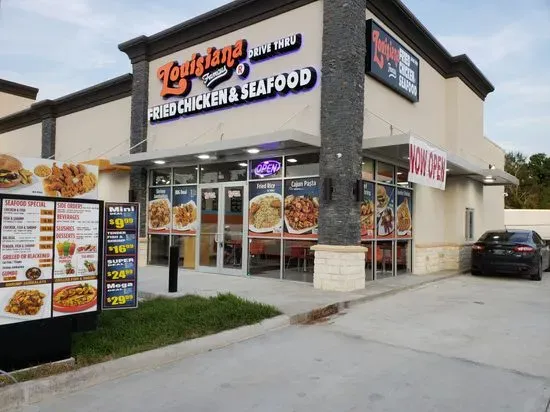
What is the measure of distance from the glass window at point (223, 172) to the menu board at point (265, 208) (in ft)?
1.91

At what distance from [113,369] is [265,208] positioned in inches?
306

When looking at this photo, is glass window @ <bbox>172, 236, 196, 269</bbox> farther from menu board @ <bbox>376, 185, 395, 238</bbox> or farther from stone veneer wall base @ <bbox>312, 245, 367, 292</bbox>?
menu board @ <bbox>376, 185, 395, 238</bbox>

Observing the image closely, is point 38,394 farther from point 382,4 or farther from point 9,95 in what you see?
point 9,95

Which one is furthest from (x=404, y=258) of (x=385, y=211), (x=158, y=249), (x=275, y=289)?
(x=158, y=249)

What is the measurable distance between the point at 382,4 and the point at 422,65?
3.48m

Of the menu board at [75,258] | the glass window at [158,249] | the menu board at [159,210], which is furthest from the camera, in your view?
the glass window at [158,249]

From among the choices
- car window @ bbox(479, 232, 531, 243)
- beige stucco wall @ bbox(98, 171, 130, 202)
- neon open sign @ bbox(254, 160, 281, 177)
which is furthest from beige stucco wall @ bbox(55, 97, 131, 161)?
car window @ bbox(479, 232, 531, 243)

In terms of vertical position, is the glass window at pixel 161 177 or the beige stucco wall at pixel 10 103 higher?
the beige stucco wall at pixel 10 103

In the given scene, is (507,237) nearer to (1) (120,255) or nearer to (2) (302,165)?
(2) (302,165)

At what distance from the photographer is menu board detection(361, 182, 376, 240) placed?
12055 mm

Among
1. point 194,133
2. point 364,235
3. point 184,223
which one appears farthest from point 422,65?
point 184,223

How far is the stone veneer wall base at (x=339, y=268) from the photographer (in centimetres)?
1066

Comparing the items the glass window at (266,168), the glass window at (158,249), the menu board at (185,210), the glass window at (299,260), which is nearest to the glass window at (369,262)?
the glass window at (299,260)

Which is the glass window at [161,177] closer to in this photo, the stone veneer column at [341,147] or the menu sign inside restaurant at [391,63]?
the stone veneer column at [341,147]
